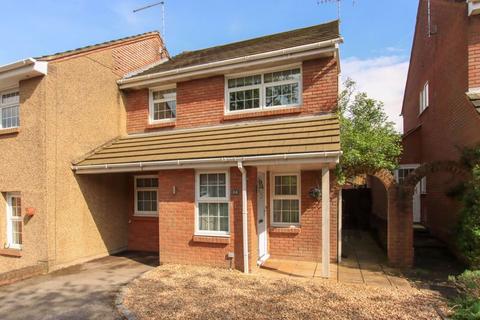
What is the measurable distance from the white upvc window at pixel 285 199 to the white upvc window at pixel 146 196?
3.99 metres

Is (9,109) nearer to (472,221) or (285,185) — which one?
(285,185)

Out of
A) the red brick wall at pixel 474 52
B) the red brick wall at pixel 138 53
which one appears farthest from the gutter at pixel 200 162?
the red brick wall at pixel 474 52

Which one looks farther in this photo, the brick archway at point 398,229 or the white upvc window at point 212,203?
the white upvc window at point 212,203

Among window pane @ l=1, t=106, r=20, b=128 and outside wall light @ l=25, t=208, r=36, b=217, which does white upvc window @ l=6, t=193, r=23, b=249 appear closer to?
outside wall light @ l=25, t=208, r=36, b=217

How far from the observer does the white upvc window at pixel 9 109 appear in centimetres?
905

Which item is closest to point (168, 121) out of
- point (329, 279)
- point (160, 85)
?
point (160, 85)

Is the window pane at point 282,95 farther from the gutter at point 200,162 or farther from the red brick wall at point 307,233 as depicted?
the gutter at point 200,162

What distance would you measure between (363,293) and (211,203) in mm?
3953

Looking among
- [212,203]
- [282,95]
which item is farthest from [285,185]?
[282,95]

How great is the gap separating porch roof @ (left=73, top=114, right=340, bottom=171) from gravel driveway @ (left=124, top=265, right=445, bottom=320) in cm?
270

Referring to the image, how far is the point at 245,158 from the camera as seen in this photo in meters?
7.02

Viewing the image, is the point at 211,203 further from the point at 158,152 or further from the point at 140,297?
the point at 140,297

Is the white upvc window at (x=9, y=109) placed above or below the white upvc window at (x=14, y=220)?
above

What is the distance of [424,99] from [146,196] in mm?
12456
